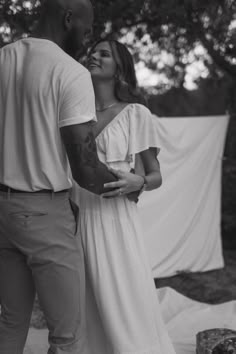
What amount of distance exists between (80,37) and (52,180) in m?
0.53

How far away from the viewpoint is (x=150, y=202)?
4.48m

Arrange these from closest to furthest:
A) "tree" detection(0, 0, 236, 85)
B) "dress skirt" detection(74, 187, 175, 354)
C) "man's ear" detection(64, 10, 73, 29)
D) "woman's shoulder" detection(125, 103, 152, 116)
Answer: "man's ear" detection(64, 10, 73, 29), "dress skirt" detection(74, 187, 175, 354), "woman's shoulder" detection(125, 103, 152, 116), "tree" detection(0, 0, 236, 85)

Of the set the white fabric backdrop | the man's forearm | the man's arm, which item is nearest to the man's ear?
the man's arm

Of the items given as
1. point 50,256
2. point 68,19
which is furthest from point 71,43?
point 50,256

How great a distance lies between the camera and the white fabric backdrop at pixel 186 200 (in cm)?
452

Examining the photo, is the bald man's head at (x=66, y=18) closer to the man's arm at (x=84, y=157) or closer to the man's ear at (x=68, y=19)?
the man's ear at (x=68, y=19)

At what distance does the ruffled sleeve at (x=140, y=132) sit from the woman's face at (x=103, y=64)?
0.64 ft

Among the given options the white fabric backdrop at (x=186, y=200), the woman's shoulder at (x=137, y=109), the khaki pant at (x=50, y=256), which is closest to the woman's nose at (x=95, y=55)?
the woman's shoulder at (x=137, y=109)

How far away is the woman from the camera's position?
199 centimetres

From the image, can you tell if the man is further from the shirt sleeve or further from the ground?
the ground

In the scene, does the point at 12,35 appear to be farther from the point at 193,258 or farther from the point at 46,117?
the point at 193,258

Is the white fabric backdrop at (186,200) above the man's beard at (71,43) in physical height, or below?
below

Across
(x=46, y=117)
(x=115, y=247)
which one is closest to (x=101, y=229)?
(x=115, y=247)

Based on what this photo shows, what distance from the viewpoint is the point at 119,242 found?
2012 mm
